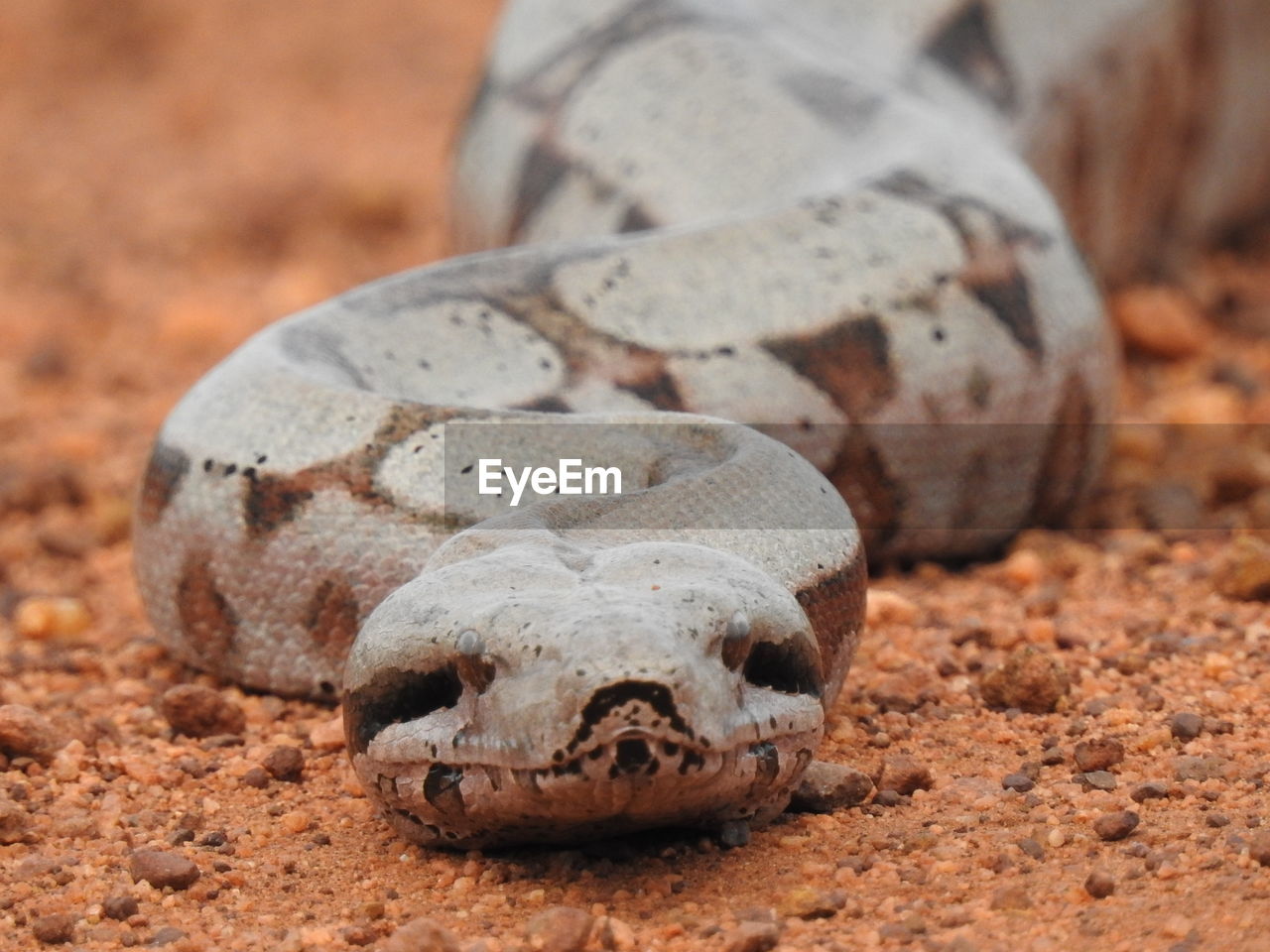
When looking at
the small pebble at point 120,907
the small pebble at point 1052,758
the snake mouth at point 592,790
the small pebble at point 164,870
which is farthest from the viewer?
the small pebble at point 1052,758

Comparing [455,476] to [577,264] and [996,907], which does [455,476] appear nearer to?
[577,264]

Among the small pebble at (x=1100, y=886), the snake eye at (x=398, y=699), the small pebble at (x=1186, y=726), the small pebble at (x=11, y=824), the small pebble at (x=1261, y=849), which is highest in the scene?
→ the snake eye at (x=398, y=699)

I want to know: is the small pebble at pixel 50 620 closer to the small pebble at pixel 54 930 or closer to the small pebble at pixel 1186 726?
the small pebble at pixel 54 930

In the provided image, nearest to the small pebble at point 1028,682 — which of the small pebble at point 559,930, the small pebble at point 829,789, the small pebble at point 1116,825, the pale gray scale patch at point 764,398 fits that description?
the small pebble at point 829,789

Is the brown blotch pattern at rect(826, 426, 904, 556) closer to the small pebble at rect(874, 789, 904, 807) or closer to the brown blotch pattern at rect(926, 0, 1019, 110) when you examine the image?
the small pebble at rect(874, 789, 904, 807)

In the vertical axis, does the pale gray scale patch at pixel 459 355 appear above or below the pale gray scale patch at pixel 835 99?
below

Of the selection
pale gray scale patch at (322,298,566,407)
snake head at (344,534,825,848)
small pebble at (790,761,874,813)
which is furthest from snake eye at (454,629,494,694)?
pale gray scale patch at (322,298,566,407)

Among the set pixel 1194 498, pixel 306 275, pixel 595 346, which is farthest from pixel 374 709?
pixel 306 275
